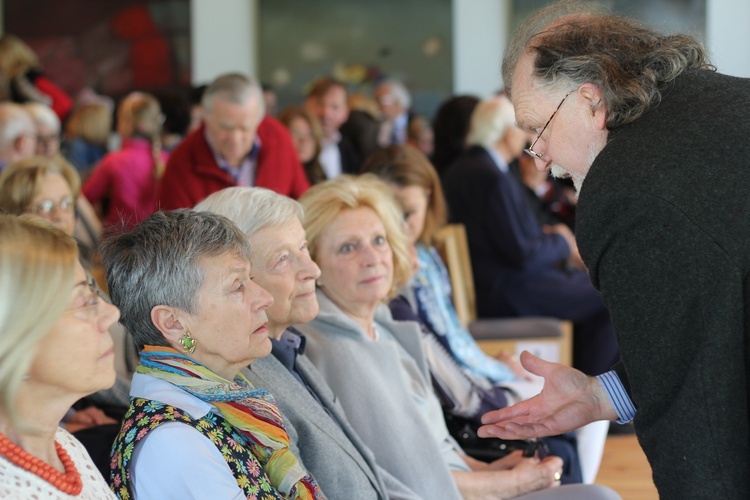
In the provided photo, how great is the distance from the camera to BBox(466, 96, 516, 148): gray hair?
483cm

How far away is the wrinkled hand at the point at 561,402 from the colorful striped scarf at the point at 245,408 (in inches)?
18.6

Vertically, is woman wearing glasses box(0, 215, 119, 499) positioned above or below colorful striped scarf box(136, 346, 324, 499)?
above

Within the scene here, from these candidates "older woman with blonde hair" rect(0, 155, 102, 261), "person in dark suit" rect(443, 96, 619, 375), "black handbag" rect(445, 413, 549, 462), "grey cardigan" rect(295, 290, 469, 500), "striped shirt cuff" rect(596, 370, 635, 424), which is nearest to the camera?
"striped shirt cuff" rect(596, 370, 635, 424)

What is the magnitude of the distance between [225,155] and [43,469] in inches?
108

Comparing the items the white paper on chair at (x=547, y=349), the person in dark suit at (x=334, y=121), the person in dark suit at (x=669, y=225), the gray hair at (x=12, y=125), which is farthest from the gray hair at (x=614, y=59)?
the person in dark suit at (x=334, y=121)

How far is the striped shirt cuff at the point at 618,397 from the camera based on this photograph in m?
1.78

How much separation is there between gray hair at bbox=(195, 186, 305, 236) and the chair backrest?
5.41 feet

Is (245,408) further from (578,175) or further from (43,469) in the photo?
(578,175)

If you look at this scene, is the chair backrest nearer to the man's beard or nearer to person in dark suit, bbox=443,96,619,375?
person in dark suit, bbox=443,96,619,375

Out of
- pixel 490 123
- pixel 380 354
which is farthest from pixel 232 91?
pixel 380 354

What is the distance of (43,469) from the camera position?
1337 millimetres

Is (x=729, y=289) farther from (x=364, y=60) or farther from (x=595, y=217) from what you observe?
(x=364, y=60)

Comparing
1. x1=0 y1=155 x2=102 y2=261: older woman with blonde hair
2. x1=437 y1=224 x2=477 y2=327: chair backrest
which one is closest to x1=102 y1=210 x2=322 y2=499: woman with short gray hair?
x1=0 y1=155 x2=102 y2=261: older woman with blonde hair

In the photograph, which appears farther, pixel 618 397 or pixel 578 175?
pixel 618 397
